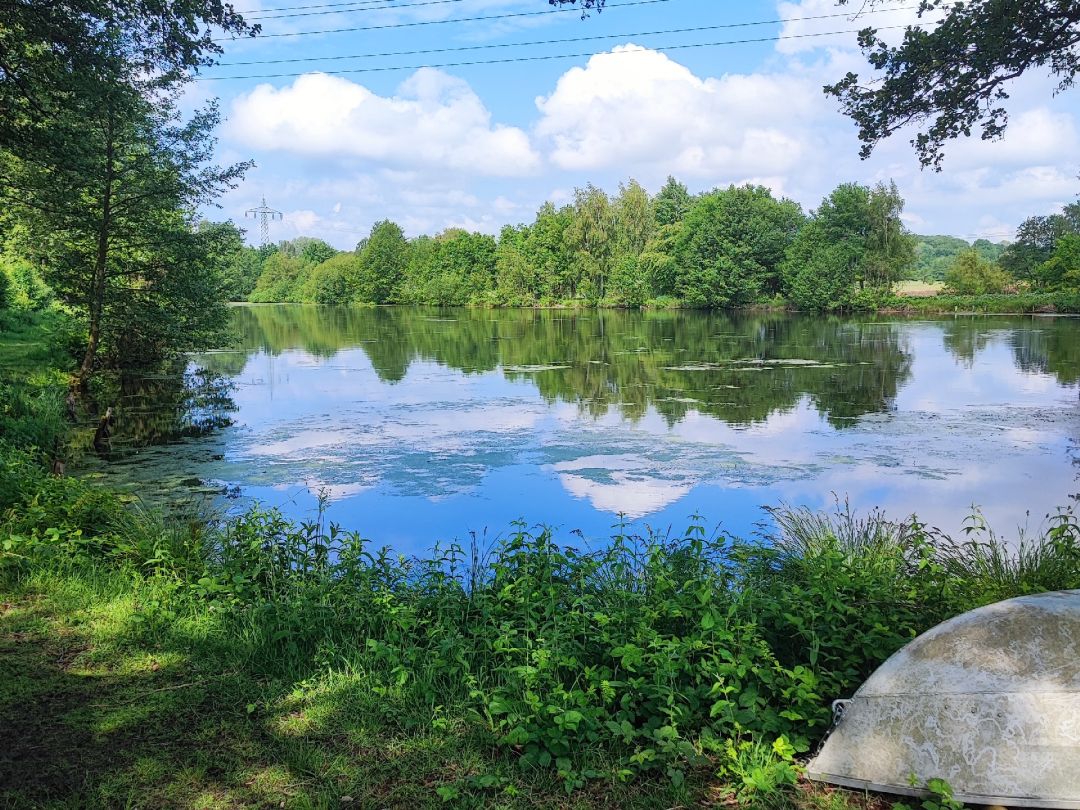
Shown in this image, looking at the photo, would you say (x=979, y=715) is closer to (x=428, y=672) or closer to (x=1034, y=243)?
(x=428, y=672)

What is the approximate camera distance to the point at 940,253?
359 ft

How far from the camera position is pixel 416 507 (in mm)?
9359

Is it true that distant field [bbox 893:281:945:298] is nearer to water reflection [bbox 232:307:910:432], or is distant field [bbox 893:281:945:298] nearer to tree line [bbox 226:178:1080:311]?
tree line [bbox 226:178:1080:311]

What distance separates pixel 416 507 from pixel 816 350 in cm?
2343

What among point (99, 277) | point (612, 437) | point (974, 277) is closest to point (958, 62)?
point (612, 437)

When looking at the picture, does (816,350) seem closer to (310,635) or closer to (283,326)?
(310,635)

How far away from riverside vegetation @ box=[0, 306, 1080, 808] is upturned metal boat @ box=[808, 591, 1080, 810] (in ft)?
0.39

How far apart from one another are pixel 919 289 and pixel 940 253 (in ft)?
170

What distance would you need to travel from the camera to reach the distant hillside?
73250 millimetres

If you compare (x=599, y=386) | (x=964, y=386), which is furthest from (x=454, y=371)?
(x=964, y=386)

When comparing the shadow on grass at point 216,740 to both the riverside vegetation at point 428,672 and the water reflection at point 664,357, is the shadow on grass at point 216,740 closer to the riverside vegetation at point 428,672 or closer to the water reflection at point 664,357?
the riverside vegetation at point 428,672

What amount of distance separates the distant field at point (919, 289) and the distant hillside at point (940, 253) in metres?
0.93

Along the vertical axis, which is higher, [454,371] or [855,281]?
[855,281]

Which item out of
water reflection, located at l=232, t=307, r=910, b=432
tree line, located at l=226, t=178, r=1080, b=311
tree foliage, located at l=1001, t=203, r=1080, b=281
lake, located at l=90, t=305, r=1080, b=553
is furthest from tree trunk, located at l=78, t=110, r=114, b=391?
tree foliage, located at l=1001, t=203, r=1080, b=281
